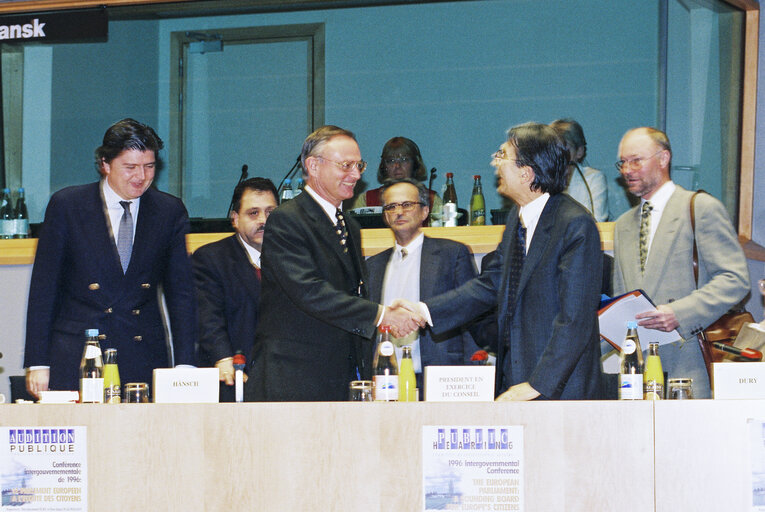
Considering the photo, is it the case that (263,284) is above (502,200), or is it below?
below

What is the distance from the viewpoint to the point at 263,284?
3047 millimetres

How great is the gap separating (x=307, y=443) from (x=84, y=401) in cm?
60

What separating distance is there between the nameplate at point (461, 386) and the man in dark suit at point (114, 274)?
3.59 ft

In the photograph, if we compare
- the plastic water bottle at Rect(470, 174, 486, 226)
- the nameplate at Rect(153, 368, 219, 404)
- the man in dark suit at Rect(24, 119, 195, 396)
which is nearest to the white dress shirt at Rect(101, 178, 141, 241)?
the man in dark suit at Rect(24, 119, 195, 396)

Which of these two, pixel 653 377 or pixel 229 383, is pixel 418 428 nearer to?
pixel 653 377

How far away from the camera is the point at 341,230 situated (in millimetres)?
3098

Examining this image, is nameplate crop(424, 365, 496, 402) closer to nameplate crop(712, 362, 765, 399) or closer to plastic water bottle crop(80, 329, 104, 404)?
nameplate crop(712, 362, 765, 399)

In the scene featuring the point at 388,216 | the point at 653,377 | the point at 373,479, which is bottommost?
the point at 373,479

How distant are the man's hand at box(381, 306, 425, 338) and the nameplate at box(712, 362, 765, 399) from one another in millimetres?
1035

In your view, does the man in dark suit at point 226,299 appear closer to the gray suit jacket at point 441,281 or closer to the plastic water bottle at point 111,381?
the gray suit jacket at point 441,281

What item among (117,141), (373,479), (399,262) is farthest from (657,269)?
(117,141)

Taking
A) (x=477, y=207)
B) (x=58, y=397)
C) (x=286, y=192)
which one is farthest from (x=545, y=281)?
(x=286, y=192)

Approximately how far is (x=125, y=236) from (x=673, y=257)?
1.80m

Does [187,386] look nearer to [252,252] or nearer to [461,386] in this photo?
[461,386]
